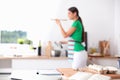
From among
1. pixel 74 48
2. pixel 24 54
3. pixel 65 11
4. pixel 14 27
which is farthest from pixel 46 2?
pixel 74 48

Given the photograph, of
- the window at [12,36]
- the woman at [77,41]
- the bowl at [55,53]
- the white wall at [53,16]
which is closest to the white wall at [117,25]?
the white wall at [53,16]

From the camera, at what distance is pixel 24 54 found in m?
4.60

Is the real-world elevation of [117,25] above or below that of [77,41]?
above

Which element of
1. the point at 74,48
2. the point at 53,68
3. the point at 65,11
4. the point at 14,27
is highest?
the point at 65,11

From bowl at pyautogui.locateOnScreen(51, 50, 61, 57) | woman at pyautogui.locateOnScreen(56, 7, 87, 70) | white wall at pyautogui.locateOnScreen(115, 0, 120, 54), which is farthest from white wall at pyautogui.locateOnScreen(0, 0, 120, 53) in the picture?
woman at pyautogui.locateOnScreen(56, 7, 87, 70)

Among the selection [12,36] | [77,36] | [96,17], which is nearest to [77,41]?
[77,36]

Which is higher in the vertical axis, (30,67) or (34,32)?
(34,32)

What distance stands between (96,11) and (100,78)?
10.2ft

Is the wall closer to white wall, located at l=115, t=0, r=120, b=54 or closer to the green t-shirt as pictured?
white wall, located at l=115, t=0, r=120, b=54

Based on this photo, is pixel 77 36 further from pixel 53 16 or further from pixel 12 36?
pixel 12 36

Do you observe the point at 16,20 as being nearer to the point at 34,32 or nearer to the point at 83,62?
the point at 34,32

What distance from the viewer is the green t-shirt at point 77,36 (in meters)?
3.41

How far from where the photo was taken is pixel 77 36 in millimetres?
3455

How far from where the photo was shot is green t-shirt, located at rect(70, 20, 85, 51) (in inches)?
134
